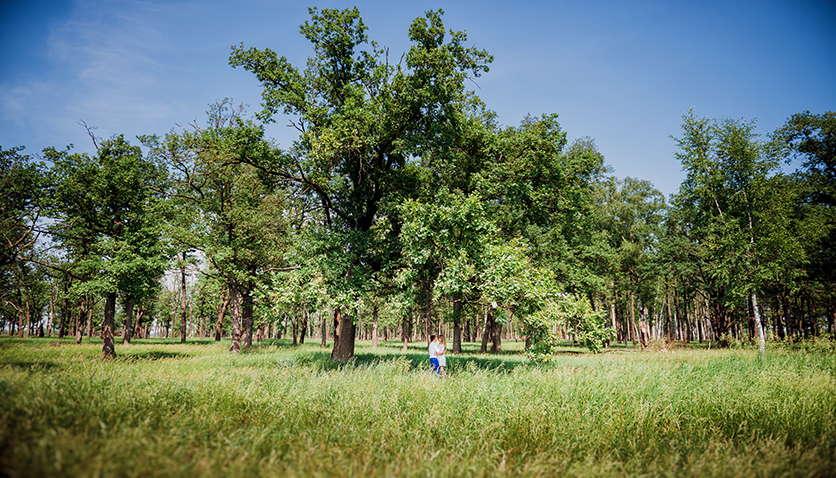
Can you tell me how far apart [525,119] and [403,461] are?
2562 centimetres

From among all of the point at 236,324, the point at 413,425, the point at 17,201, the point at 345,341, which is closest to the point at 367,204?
the point at 345,341

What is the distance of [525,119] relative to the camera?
83.9 ft

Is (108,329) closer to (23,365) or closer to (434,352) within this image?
(23,365)

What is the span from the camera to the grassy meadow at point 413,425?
3.47m

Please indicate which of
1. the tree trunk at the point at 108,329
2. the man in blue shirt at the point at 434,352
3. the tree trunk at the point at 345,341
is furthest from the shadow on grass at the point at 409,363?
the tree trunk at the point at 108,329

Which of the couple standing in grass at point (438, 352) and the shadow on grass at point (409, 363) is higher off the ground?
the couple standing in grass at point (438, 352)

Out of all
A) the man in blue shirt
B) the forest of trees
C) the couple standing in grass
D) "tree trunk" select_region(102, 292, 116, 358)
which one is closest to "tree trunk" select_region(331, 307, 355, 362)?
the forest of trees

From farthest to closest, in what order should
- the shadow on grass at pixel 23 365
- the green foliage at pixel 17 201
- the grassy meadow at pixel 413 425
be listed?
the green foliage at pixel 17 201
the shadow on grass at pixel 23 365
the grassy meadow at pixel 413 425

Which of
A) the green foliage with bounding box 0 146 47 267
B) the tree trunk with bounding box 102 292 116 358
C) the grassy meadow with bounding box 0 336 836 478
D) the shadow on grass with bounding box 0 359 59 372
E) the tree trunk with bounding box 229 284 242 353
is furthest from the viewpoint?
the tree trunk with bounding box 229 284 242 353

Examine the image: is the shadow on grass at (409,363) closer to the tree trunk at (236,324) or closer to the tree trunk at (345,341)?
the tree trunk at (345,341)

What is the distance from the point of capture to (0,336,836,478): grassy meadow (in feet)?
11.4

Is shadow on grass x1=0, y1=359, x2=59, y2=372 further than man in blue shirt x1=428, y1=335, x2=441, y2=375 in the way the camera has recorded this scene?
No

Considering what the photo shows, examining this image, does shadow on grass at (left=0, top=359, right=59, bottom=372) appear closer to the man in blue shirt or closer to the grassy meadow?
the grassy meadow

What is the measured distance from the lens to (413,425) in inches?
241
